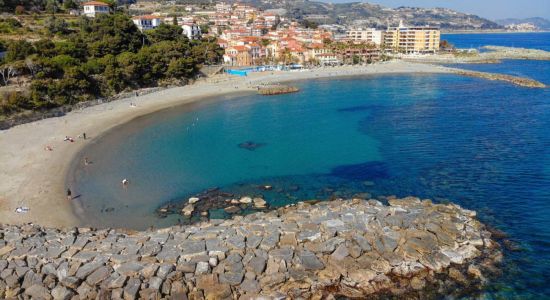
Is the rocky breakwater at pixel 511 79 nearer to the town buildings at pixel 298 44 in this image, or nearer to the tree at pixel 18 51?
the town buildings at pixel 298 44

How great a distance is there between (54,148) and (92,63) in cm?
2611

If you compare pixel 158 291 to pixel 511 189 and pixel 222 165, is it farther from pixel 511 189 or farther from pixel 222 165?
pixel 511 189

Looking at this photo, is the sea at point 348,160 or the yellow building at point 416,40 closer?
the sea at point 348,160

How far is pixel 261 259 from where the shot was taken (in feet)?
50.5

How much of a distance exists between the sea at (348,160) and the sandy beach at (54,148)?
122 cm

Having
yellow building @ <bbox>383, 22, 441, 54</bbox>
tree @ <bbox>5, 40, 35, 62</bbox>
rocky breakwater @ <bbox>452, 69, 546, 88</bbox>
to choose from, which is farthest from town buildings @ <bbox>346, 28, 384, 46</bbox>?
tree @ <bbox>5, 40, 35, 62</bbox>

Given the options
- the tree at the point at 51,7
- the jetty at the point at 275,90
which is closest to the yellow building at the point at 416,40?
the jetty at the point at 275,90

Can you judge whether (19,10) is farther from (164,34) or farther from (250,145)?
(250,145)

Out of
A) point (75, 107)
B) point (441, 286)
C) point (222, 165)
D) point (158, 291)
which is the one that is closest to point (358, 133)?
point (222, 165)

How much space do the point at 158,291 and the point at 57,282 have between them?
12.4 feet

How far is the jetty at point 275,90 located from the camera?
60.1 metres

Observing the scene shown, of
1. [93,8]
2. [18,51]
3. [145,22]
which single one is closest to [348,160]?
[18,51]

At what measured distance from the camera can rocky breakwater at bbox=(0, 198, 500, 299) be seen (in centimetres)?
1434

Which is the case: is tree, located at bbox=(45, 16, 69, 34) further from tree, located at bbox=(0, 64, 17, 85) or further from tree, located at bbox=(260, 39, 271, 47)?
tree, located at bbox=(260, 39, 271, 47)
